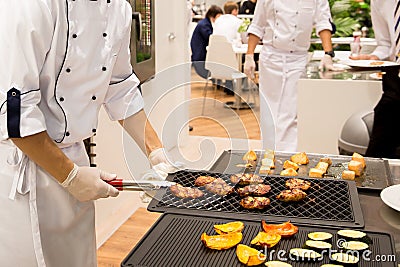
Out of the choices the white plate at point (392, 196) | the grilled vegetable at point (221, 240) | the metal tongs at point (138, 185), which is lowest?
the white plate at point (392, 196)

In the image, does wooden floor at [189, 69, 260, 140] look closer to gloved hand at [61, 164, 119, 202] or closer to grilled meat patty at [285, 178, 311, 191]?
grilled meat patty at [285, 178, 311, 191]

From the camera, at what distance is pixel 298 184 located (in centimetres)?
170

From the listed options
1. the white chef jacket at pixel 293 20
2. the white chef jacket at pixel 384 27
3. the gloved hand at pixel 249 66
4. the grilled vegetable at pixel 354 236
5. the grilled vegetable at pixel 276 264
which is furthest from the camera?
the gloved hand at pixel 249 66

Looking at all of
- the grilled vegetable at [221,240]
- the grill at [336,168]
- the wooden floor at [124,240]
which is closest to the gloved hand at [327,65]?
the wooden floor at [124,240]

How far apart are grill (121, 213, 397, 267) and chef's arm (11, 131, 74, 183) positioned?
28 cm

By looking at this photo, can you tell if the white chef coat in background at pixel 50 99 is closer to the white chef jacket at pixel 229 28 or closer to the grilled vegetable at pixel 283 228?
the grilled vegetable at pixel 283 228

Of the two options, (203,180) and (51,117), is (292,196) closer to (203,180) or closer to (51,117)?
(203,180)

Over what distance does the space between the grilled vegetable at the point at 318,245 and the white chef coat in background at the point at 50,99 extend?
2.16 ft

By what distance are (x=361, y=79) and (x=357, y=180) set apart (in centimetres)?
155

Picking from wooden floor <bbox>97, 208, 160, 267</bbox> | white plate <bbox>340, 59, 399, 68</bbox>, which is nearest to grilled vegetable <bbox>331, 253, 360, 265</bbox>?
wooden floor <bbox>97, 208, 160, 267</bbox>

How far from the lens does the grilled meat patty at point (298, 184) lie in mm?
1685

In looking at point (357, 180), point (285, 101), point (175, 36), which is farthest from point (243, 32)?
point (357, 180)

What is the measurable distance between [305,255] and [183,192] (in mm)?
439

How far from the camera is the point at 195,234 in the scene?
1.40 meters
